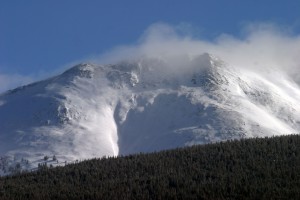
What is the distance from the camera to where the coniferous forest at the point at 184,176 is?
76250 millimetres

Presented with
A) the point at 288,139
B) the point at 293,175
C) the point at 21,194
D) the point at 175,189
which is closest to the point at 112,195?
the point at 175,189

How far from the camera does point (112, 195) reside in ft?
254

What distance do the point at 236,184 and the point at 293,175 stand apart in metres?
5.52

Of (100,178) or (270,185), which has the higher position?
(100,178)

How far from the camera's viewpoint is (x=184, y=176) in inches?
3307

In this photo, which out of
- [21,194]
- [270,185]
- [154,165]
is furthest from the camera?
[154,165]

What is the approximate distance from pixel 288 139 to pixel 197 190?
2388cm

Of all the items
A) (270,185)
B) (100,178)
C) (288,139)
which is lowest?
(270,185)

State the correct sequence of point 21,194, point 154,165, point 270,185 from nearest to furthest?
point 270,185, point 21,194, point 154,165

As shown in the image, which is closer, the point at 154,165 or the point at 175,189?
the point at 175,189

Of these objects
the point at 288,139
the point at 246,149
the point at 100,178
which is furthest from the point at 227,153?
the point at 100,178

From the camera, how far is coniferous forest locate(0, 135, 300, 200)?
7625 cm

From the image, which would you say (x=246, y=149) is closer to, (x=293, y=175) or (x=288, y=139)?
(x=288, y=139)

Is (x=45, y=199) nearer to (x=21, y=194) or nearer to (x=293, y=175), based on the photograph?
(x=21, y=194)
